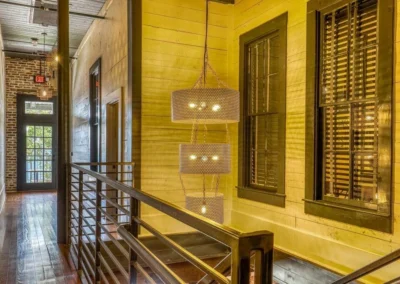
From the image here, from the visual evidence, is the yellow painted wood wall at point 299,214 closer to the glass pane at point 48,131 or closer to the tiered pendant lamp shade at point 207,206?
the tiered pendant lamp shade at point 207,206

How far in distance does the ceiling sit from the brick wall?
619 mm

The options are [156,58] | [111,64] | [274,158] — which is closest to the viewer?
[274,158]

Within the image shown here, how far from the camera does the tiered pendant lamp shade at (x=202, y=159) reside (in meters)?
3.27

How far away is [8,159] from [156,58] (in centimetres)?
688

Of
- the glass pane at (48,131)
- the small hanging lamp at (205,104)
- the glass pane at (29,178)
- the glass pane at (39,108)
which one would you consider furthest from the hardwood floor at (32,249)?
the glass pane at (39,108)

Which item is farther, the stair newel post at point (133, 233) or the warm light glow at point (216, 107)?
the warm light glow at point (216, 107)

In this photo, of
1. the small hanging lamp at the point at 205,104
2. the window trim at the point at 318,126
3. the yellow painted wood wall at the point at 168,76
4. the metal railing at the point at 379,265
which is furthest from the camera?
the yellow painted wood wall at the point at 168,76

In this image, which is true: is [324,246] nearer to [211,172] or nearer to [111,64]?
[211,172]

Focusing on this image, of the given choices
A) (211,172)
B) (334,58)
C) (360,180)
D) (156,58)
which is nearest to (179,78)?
(156,58)

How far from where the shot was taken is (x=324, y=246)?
314 cm

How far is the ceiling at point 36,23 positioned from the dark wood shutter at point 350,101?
4091 mm

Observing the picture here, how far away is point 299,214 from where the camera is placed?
3.43 m

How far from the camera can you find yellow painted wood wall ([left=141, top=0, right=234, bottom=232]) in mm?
4047

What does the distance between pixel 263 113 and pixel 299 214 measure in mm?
1207
